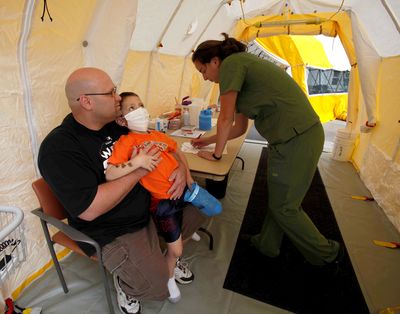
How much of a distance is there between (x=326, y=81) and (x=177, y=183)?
580cm

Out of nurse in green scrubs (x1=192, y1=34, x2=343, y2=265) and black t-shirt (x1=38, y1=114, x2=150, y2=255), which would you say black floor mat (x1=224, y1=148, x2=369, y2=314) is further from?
black t-shirt (x1=38, y1=114, x2=150, y2=255)

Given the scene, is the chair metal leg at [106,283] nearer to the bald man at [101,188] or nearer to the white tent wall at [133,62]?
the bald man at [101,188]

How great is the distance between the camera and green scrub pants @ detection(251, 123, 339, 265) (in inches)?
52.6

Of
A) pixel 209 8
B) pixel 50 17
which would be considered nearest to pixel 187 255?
pixel 50 17

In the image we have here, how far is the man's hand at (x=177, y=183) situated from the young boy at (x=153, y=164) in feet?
0.07

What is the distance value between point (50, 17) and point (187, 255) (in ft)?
5.44

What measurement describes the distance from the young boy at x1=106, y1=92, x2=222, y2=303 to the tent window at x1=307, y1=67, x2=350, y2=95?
5364mm

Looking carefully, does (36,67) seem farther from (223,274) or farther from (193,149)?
(223,274)

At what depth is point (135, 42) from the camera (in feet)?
6.79

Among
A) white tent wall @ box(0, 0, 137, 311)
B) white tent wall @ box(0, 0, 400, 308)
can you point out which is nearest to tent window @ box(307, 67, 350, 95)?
white tent wall @ box(0, 0, 400, 308)

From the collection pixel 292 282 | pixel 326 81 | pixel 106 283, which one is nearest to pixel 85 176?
pixel 106 283

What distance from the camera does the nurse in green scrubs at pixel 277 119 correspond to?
→ 1.30m

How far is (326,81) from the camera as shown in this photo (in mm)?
5664

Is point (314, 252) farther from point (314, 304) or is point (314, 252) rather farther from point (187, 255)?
point (187, 255)
